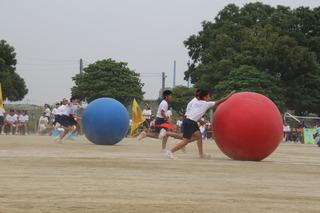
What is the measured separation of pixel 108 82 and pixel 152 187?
54255 mm

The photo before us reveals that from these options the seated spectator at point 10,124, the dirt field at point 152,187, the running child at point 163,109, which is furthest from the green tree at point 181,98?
the dirt field at point 152,187

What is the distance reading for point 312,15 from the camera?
186 feet

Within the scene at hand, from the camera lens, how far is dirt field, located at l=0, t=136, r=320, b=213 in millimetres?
6727

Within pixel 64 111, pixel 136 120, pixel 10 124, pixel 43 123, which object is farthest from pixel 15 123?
pixel 64 111

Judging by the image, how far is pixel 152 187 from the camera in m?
8.29

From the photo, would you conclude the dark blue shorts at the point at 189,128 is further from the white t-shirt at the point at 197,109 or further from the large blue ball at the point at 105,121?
the large blue ball at the point at 105,121

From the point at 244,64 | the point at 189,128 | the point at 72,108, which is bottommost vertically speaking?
the point at 189,128

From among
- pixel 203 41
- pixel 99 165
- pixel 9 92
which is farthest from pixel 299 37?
pixel 99 165

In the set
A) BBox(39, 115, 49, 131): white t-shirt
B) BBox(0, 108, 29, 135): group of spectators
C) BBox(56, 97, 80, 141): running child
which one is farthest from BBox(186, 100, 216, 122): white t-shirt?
BBox(0, 108, 29, 135): group of spectators

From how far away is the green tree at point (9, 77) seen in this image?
59.6 metres

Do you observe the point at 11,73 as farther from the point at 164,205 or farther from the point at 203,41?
the point at 164,205

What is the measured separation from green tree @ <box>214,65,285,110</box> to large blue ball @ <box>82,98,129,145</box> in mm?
29705

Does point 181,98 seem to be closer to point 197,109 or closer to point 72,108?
point 72,108

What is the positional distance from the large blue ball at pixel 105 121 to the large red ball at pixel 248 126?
6.58 m
